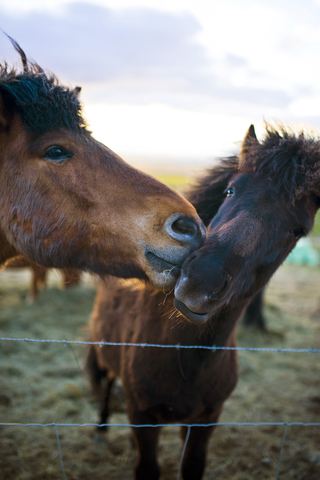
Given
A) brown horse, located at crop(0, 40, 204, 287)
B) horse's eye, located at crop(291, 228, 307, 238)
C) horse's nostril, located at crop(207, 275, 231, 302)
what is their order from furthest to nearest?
horse's eye, located at crop(291, 228, 307, 238)
brown horse, located at crop(0, 40, 204, 287)
horse's nostril, located at crop(207, 275, 231, 302)

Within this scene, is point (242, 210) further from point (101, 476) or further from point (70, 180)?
point (101, 476)

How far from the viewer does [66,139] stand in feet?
6.42

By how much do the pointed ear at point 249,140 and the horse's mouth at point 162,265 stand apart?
3.69ft

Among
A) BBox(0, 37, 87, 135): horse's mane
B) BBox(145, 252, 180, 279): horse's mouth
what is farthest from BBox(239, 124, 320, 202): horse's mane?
BBox(0, 37, 87, 135): horse's mane

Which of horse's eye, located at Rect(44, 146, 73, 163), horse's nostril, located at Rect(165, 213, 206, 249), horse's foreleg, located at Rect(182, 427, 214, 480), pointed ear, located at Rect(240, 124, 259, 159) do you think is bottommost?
horse's foreleg, located at Rect(182, 427, 214, 480)

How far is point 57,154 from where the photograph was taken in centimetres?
196

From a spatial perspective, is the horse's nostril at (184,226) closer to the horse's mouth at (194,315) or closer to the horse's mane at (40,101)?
the horse's mouth at (194,315)

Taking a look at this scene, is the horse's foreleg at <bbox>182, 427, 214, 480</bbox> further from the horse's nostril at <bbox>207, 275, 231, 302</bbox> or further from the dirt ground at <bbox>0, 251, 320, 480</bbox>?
the horse's nostril at <bbox>207, 275, 231, 302</bbox>

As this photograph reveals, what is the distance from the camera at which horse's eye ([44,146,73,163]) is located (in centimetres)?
195

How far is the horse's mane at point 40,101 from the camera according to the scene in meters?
1.92

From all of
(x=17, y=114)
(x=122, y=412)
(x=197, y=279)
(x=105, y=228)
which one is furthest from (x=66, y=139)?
(x=122, y=412)

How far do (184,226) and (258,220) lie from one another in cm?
51

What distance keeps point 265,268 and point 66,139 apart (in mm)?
1487

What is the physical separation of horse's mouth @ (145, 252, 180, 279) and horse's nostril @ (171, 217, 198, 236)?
0.18 m
